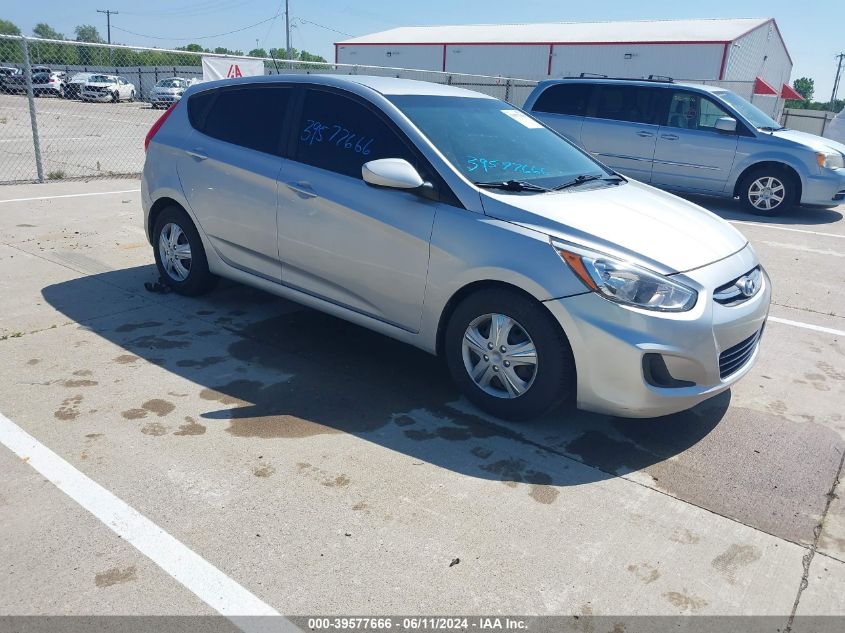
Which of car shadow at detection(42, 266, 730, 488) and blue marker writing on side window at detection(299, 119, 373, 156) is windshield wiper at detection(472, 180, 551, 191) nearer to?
blue marker writing on side window at detection(299, 119, 373, 156)

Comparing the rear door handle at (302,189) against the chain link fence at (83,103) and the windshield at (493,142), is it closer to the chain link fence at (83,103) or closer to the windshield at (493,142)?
the windshield at (493,142)

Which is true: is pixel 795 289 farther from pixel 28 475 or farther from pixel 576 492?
pixel 28 475

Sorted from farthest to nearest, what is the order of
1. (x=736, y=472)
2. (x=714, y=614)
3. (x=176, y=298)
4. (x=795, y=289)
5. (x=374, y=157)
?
(x=795, y=289)
(x=176, y=298)
(x=374, y=157)
(x=736, y=472)
(x=714, y=614)

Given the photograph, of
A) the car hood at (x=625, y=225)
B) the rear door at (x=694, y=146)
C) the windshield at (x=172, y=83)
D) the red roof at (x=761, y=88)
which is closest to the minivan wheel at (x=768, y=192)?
the rear door at (x=694, y=146)

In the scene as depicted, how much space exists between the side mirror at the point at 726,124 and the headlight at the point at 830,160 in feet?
3.99

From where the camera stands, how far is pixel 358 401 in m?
4.05

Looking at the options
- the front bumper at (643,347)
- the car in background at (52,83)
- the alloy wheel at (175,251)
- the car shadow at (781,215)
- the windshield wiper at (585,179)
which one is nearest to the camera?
the front bumper at (643,347)

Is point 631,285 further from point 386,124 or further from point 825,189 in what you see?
point 825,189

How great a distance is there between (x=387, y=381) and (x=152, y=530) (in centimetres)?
181

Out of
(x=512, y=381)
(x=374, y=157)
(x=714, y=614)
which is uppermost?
(x=374, y=157)

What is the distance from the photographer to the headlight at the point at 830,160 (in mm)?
10016

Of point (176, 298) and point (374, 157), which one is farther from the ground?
point (374, 157)

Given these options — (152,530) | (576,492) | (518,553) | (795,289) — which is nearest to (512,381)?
(576,492)

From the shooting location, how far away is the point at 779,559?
2859mm
